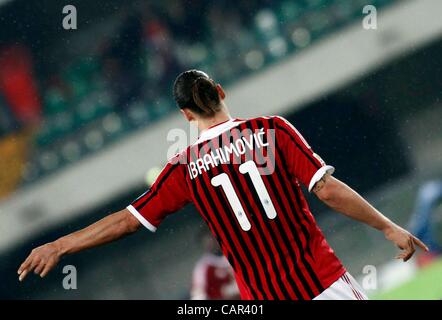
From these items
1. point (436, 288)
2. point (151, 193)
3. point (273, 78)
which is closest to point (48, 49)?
point (273, 78)

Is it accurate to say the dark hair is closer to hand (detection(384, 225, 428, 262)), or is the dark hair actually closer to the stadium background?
hand (detection(384, 225, 428, 262))

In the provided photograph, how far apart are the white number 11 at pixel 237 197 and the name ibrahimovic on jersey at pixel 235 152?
0.03 meters

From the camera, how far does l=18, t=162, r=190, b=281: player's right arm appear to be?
3.12 m

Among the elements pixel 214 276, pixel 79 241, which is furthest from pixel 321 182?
pixel 214 276

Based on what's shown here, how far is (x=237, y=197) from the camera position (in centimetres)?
311

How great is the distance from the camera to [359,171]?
A: 1122 cm

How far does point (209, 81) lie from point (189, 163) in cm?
28

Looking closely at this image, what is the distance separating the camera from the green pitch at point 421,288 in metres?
6.47

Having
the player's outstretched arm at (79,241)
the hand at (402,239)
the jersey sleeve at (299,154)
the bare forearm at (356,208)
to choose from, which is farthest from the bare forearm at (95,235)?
the hand at (402,239)

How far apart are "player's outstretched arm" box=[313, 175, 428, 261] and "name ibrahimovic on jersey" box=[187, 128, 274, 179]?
0.76 ft

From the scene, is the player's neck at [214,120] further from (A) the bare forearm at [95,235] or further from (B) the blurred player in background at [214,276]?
(B) the blurred player in background at [214,276]

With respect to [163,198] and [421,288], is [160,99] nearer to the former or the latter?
[421,288]
